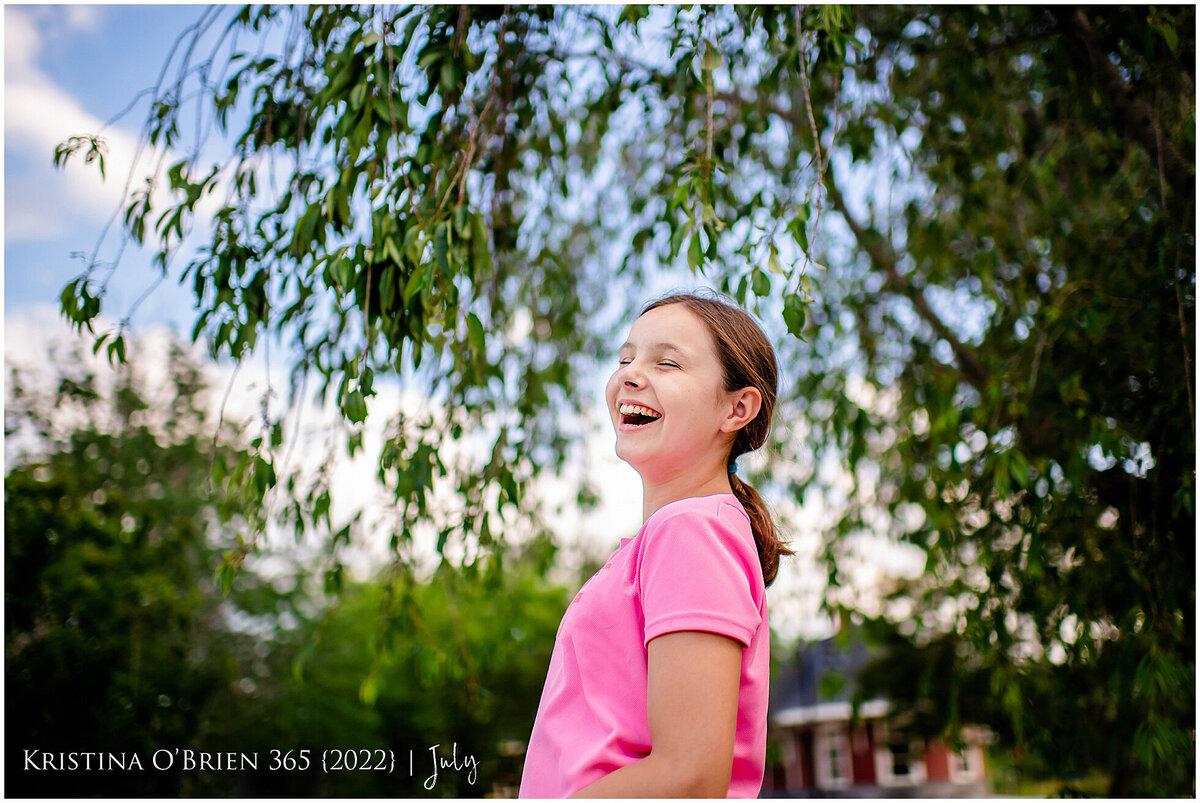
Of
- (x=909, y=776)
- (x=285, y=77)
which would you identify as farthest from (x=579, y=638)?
(x=909, y=776)

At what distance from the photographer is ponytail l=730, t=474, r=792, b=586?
4.50 feet

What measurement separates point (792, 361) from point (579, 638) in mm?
4593

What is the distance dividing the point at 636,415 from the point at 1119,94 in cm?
307

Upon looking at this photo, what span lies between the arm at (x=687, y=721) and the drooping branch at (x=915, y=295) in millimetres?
4075

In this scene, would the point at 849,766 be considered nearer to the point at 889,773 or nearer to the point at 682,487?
the point at 889,773

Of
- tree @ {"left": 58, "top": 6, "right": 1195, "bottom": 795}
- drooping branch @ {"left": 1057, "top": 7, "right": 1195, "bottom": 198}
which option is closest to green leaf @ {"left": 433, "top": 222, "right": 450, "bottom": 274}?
tree @ {"left": 58, "top": 6, "right": 1195, "bottom": 795}

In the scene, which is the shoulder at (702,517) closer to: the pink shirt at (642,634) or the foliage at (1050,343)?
the pink shirt at (642,634)

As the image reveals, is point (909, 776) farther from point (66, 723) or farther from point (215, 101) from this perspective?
point (215, 101)

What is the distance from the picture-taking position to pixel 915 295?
488 centimetres

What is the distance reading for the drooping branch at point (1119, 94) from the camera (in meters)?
3.26

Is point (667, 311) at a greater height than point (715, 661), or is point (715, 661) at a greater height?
point (667, 311)

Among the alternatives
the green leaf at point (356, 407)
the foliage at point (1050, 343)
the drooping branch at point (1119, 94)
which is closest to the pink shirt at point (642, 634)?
the green leaf at point (356, 407)

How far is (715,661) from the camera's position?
99cm

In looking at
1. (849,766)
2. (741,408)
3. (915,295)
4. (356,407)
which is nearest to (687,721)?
(741,408)
